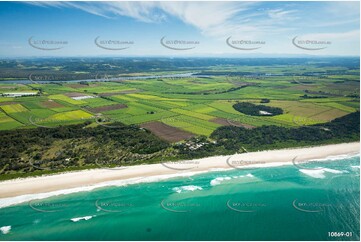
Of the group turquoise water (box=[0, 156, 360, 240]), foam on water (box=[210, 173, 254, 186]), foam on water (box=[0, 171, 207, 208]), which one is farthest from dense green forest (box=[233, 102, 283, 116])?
foam on water (box=[0, 171, 207, 208])

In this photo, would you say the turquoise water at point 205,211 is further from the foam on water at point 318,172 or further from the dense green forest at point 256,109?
the dense green forest at point 256,109

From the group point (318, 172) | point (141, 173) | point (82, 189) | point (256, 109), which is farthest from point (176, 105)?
point (82, 189)

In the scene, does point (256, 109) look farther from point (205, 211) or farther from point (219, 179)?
point (205, 211)

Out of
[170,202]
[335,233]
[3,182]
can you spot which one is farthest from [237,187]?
[3,182]

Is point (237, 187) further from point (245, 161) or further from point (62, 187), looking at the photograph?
point (62, 187)

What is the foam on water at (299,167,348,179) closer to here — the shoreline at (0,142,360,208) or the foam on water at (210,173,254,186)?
the shoreline at (0,142,360,208)
